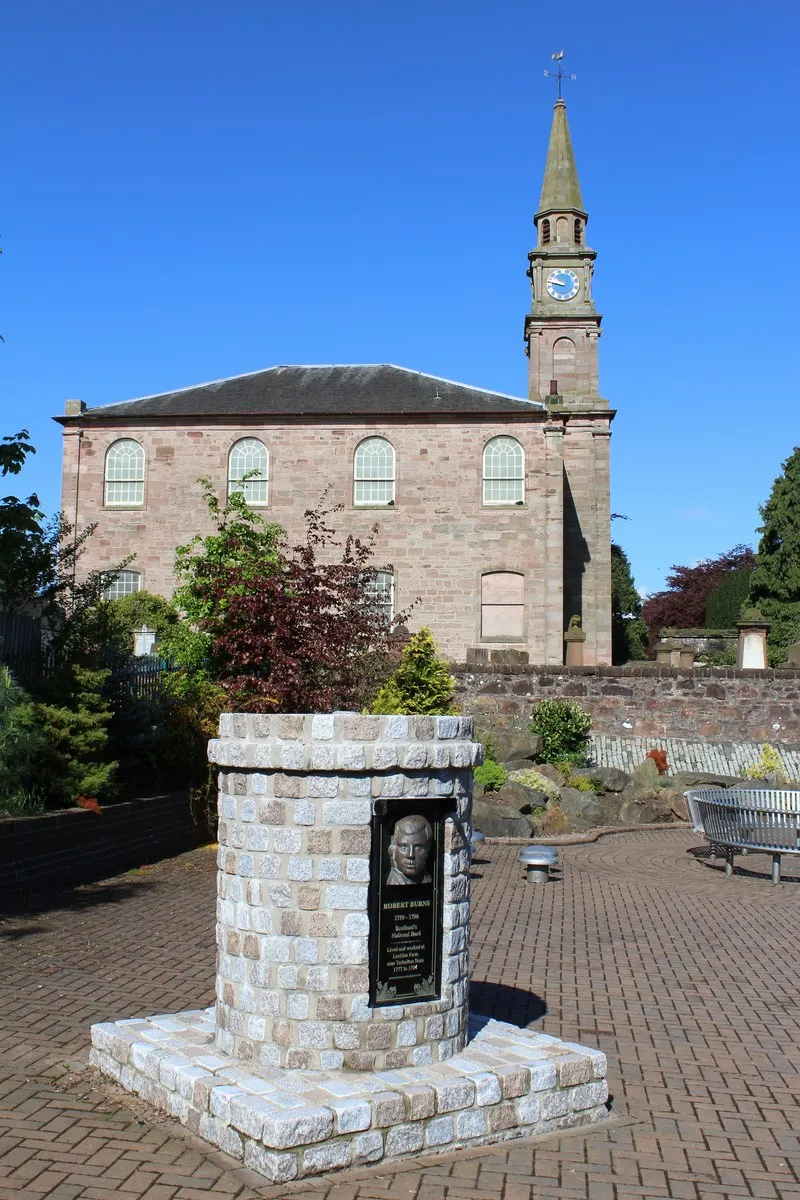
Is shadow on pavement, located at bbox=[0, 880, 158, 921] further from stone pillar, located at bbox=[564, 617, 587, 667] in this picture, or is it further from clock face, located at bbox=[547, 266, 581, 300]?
clock face, located at bbox=[547, 266, 581, 300]

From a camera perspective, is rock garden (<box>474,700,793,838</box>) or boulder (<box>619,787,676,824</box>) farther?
boulder (<box>619,787,676,824</box>)

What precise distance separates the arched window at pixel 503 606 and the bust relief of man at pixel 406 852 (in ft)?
85.6

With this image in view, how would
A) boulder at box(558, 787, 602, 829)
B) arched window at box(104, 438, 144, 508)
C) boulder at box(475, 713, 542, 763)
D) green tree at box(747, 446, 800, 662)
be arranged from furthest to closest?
green tree at box(747, 446, 800, 662)
arched window at box(104, 438, 144, 508)
boulder at box(475, 713, 542, 763)
boulder at box(558, 787, 602, 829)

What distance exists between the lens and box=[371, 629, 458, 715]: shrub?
57.1ft

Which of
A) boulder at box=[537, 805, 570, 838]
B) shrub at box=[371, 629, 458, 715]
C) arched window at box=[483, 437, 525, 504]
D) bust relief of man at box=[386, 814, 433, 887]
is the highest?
arched window at box=[483, 437, 525, 504]

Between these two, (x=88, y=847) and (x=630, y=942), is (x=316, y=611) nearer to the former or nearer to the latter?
(x=88, y=847)

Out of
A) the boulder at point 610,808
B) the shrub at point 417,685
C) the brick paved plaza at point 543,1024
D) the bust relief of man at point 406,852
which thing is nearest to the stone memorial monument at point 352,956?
the bust relief of man at point 406,852

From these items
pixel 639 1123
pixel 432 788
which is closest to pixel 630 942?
pixel 639 1123

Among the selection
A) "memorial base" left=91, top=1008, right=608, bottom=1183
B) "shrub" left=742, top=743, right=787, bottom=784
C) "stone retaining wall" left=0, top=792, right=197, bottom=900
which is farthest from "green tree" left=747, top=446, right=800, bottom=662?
A: "memorial base" left=91, top=1008, right=608, bottom=1183

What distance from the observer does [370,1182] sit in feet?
15.7

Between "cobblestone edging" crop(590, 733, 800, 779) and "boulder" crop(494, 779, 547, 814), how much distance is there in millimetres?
4710

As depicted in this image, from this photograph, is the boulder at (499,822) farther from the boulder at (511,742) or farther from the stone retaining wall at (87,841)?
the stone retaining wall at (87,841)

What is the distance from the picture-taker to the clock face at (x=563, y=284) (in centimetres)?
3922

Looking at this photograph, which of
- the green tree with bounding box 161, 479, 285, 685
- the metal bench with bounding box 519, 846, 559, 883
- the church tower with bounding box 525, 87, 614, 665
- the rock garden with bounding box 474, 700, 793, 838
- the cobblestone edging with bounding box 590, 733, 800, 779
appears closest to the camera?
the metal bench with bounding box 519, 846, 559, 883
